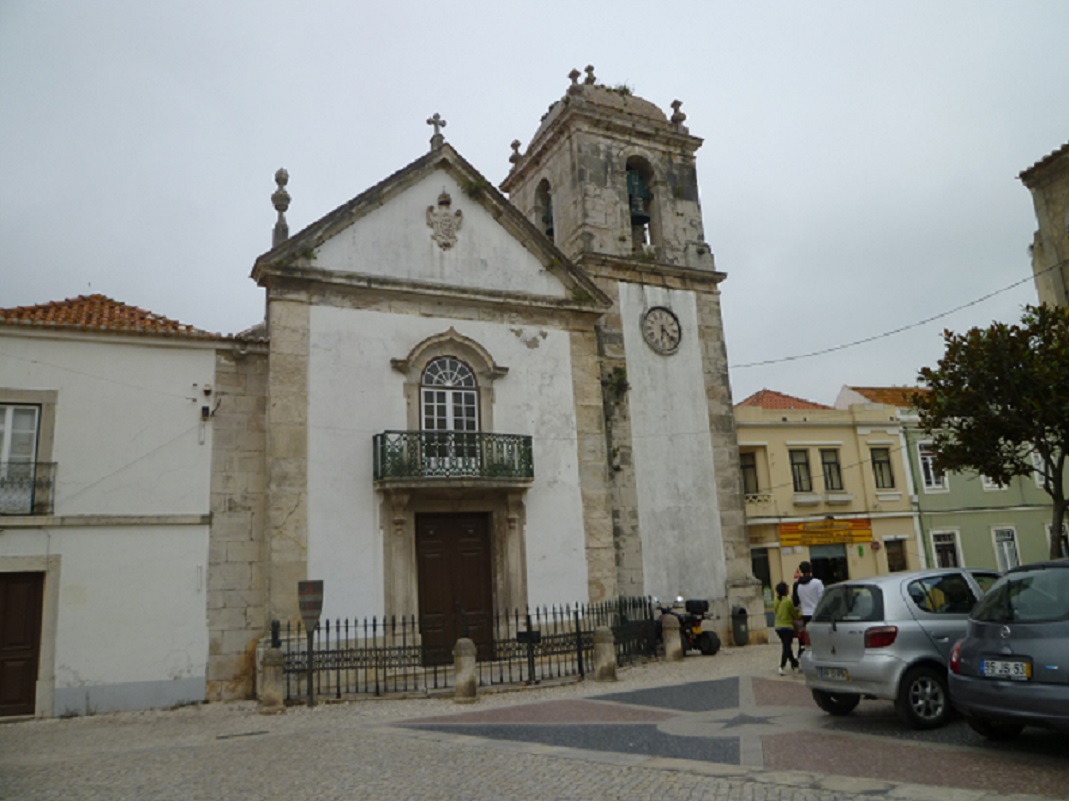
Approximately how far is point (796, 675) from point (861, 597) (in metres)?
4.18

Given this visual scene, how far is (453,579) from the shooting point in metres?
14.9

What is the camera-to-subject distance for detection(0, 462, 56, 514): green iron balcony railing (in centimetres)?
1233

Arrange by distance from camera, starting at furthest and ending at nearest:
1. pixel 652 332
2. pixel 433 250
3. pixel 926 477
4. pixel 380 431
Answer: pixel 926 477 < pixel 652 332 < pixel 433 250 < pixel 380 431

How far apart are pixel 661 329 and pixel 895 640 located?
1181cm

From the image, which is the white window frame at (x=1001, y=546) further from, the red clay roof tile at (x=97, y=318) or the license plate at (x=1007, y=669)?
the red clay roof tile at (x=97, y=318)

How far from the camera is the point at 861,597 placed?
Result: 7.95 m

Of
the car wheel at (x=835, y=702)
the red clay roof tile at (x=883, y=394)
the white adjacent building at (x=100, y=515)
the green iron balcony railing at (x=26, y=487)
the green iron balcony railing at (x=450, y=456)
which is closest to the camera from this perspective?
the car wheel at (x=835, y=702)

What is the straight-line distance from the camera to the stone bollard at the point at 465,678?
11.0 meters

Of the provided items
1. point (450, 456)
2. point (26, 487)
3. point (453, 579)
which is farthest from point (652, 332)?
point (26, 487)

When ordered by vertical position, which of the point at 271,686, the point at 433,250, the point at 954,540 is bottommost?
the point at 271,686

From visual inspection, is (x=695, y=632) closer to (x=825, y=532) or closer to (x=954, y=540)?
(x=825, y=532)

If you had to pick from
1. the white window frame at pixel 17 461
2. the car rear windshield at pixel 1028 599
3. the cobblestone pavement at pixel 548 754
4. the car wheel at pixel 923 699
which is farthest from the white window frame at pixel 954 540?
the white window frame at pixel 17 461

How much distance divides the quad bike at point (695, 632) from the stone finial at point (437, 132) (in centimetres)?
1011

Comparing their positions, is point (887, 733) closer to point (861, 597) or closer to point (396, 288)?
point (861, 597)
